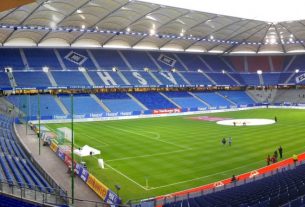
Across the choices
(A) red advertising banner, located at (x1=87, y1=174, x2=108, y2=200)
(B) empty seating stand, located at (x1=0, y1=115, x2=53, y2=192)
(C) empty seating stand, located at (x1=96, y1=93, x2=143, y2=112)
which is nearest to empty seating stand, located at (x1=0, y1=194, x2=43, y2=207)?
(B) empty seating stand, located at (x1=0, y1=115, x2=53, y2=192)

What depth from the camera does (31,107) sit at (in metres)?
64.8

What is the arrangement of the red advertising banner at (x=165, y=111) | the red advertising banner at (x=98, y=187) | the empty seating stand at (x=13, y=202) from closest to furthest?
1. the empty seating stand at (x=13, y=202)
2. the red advertising banner at (x=98, y=187)
3. the red advertising banner at (x=165, y=111)

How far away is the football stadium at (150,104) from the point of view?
75.2 ft

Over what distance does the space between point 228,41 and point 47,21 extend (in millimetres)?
A: 48220

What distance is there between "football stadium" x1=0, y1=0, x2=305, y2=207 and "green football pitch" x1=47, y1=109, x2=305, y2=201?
18 cm

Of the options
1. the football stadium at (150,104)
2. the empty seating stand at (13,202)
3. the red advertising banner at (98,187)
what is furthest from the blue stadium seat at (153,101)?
the empty seating stand at (13,202)

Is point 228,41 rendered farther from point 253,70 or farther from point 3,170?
point 3,170

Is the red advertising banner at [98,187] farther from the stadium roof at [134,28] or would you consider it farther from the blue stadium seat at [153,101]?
the blue stadium seat at [153,101]

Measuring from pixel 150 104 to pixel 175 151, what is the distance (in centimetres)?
4187

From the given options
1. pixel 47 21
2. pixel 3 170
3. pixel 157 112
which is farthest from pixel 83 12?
pixel 3 170

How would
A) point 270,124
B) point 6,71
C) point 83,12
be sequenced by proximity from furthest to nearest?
point 6,71 < point 83,12 < point 270,124

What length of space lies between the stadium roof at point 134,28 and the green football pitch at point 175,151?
19735 mm

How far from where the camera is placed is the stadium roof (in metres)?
57.2

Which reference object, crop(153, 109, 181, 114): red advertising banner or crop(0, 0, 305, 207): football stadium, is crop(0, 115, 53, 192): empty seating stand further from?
crop(153, 109, 181, 114): red advertising banner
